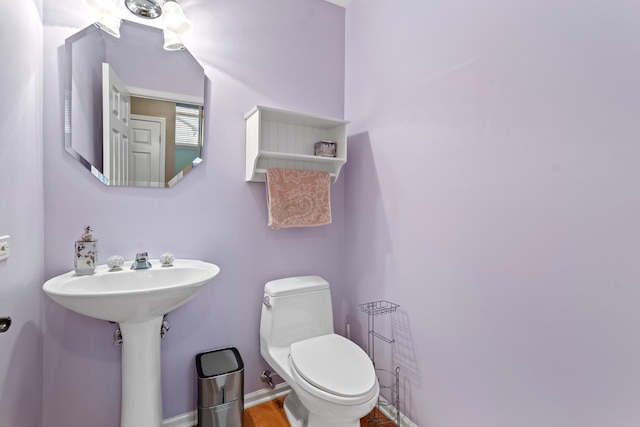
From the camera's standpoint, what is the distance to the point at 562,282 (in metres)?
1.04

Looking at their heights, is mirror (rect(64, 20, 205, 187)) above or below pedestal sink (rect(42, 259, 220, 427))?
above

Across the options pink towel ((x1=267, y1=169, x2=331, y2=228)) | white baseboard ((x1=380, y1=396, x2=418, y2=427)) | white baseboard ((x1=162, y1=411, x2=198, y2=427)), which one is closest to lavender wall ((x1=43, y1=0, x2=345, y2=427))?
white baseboard ((x1=162, y1=411, x2=198, y2=427))

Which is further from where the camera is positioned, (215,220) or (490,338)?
(215,220)

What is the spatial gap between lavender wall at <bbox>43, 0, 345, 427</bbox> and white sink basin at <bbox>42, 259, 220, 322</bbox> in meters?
0.17

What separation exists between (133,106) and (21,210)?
67 cm

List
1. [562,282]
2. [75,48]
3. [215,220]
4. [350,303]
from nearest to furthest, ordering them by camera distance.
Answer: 1. [562,282]
2. [75,48]
3. [215,220]
4. [350,303]

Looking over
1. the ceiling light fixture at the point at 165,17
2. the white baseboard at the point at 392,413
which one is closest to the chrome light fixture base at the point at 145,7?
the ceiling light fixture at the point at 165,17

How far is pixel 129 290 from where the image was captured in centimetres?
112

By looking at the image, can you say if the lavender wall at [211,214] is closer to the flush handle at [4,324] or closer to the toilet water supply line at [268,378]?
the toilet water supply line at [268,378]

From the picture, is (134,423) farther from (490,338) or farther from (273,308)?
(490,338)

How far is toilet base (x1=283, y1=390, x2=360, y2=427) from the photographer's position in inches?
54.9

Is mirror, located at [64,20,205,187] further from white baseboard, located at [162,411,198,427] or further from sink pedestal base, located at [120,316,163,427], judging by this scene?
white baseboard, located at [162,411,198,427]

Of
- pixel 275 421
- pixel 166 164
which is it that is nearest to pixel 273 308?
pixel 275 421

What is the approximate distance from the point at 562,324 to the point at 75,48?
2.25 m
